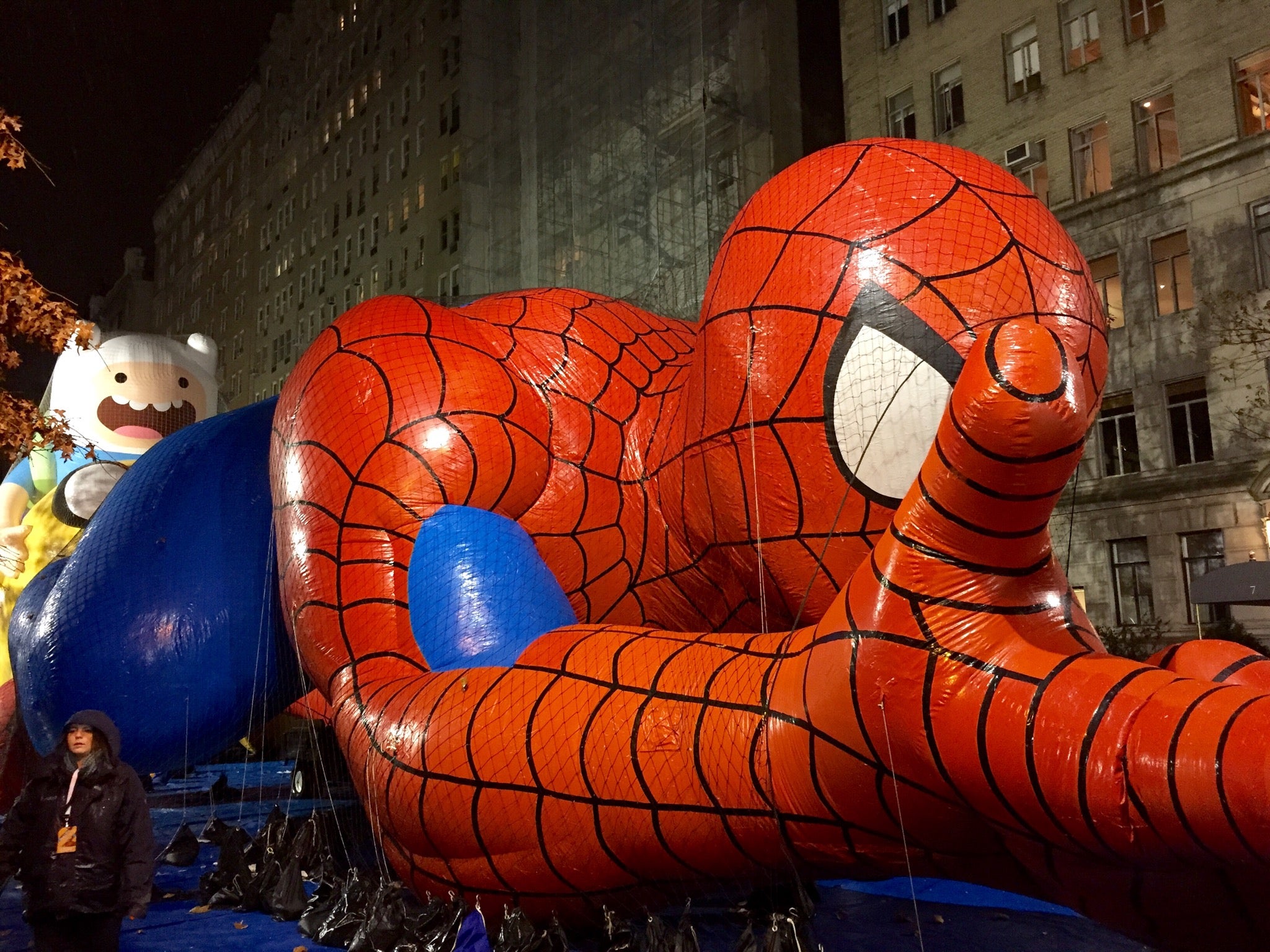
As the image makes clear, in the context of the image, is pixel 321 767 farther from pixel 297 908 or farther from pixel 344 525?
pixel 344 525

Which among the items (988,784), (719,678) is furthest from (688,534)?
(988,784)

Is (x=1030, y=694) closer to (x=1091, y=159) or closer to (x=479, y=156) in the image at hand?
(x=1091, y=159)

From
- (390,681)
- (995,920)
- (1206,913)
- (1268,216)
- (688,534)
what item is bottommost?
(995,920)

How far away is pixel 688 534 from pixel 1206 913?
2054mm

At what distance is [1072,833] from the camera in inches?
87.1

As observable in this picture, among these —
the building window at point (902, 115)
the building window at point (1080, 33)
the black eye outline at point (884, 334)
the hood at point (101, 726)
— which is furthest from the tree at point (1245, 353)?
the hood at point (101, 726)

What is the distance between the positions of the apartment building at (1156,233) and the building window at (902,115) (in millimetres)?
1100

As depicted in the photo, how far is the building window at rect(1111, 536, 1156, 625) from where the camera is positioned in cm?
1348

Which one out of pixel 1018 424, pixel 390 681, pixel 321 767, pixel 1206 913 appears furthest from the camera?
pixel 321 767

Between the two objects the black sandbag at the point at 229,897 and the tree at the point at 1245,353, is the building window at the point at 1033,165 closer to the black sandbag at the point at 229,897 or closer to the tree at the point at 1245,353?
the tree at the point at 1245,353

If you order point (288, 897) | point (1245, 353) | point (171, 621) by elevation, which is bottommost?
point (288, 897)

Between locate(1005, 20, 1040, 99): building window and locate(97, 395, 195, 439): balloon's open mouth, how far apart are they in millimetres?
12383

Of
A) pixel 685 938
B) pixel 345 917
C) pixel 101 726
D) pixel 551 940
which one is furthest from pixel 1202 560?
pixel 101 726

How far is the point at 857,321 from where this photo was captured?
303cm
